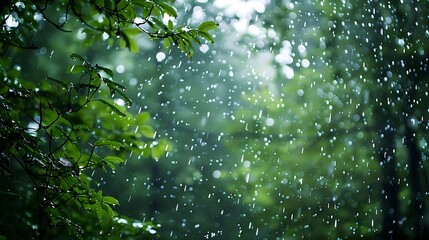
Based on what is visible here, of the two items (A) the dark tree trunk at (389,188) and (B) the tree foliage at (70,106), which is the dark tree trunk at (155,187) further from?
(B) the tree foliage at (70,106)

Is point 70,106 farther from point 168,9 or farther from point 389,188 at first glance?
point 389,188

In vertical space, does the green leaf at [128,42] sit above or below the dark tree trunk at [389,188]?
below

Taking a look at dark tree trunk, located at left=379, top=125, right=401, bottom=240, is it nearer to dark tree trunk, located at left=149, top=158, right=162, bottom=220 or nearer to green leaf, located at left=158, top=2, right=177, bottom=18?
green leaf, located at left=158, top=2, right=177, bottom=18

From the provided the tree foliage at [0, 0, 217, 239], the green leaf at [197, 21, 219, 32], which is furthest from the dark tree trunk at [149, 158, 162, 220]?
the green leaf at [197, 21, 219, 32]

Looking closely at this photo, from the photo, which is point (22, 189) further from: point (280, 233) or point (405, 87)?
point (280, 233)

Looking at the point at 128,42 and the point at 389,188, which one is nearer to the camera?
the point at 128,42

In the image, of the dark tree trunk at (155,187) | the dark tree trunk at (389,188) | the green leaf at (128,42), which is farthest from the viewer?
the dark tree trunk at (155,187)

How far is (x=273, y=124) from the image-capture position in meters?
7.21

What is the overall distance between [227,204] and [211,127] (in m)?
1.89

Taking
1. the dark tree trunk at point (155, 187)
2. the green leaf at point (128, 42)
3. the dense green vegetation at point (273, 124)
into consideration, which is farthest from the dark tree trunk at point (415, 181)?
the dark tree trunk at point (155, 187)

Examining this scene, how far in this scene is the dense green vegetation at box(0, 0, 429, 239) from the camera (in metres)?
4.61

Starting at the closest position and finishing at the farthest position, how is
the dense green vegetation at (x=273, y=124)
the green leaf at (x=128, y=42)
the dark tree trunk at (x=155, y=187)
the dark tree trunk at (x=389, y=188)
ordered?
the green leaf at (x=128, y=42) < the dark tree trunk at (x=389, y=188) < the dense green vegetation at (x=273, y=124) < the dark tree trunk at (x=155, y=187)

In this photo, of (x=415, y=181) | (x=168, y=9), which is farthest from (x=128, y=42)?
(x=415, y=181)

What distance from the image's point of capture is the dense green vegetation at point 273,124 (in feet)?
15.1
